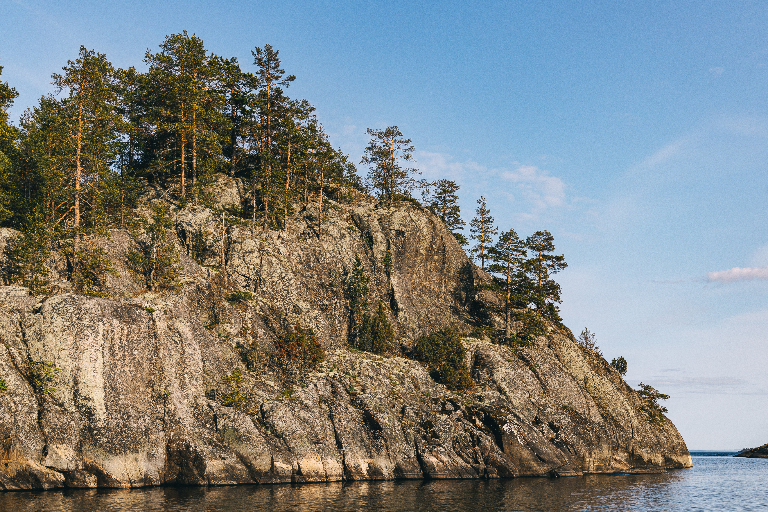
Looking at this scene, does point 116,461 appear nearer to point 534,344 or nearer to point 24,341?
point 24,341

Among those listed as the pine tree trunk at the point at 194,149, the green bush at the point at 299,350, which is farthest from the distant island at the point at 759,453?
the pine tree trunk at the point at 194,149

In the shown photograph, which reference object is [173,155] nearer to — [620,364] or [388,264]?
[388,264]

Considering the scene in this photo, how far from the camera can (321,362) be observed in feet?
190

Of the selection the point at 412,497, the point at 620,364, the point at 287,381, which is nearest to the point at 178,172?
the point at 287,381

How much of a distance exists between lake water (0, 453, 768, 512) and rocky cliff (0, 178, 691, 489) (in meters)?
2.90

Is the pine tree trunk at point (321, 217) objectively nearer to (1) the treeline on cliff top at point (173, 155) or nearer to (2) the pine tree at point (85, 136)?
(1) the treeline on cliff top at point (173, 155)

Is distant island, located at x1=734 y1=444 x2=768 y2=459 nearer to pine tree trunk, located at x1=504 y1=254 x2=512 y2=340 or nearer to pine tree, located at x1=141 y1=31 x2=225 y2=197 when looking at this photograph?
pine tree trunk, located at x1=504 y1=254 x2=512 y2=340

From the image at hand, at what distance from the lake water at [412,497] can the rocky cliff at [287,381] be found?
2.90 m

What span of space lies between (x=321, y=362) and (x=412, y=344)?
16750 millimetres

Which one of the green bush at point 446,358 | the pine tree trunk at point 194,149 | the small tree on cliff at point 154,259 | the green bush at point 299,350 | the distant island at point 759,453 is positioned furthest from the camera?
the distant island at point 759,453

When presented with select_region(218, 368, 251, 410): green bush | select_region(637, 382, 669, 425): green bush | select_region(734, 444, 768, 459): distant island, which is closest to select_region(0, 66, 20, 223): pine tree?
select_region(218, 368, 251, 410): green bush

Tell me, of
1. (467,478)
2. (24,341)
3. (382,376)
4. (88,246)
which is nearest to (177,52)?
(88,246)

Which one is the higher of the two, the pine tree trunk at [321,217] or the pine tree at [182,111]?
the pine tree at [182,111]

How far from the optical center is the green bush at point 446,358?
63.8 meters
